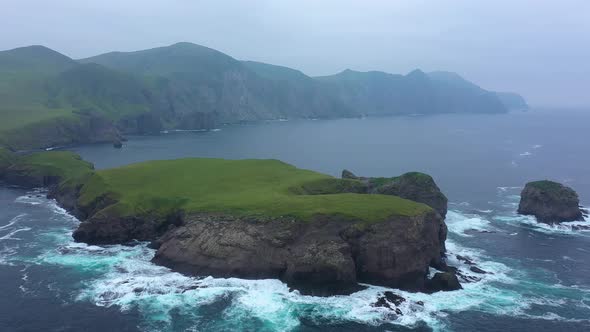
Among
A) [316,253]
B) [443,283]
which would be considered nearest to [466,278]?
[443,283]

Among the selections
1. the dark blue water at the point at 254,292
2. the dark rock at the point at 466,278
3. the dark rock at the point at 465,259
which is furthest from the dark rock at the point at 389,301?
the dark rock at the point at 465,259

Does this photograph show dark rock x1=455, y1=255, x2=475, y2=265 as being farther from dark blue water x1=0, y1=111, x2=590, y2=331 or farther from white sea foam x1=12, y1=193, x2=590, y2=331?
white sea foam x1=12, y1=193, x2=590, y2=331

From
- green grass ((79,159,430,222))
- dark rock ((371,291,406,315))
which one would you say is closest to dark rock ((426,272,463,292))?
dark rock ((371,291,406,315))

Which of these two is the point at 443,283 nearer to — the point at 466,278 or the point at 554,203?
the point at 466,278

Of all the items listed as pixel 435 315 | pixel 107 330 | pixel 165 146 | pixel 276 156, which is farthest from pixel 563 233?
pixel 165 146

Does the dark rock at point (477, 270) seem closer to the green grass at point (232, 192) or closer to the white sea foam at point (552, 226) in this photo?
the green grass at point (232, 192)

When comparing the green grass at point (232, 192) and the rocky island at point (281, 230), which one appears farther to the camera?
the green grass at point (232, 192)
